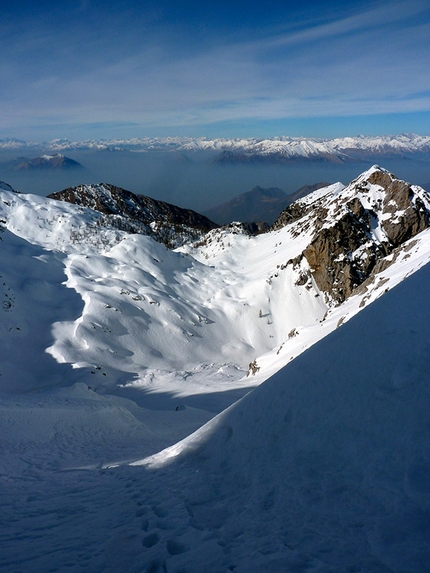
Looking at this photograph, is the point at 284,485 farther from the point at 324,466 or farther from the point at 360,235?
the point at 360,235

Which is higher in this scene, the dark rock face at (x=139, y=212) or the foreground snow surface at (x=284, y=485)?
the dark rock face at (x=139, y=212)

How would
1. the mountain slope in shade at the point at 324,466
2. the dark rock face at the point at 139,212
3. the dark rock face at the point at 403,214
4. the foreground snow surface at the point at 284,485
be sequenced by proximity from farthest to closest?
the dark rock face at the point at 139,212 < the dark rock face at the point at 403,214 < the foreground snow surface at the point at 284,485 < the mountain slope in shade at the point at 324,466

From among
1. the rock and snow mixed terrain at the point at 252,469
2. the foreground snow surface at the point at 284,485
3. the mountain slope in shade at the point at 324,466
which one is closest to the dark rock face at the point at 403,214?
the rock and snow mixed terrain at the point at 252,469

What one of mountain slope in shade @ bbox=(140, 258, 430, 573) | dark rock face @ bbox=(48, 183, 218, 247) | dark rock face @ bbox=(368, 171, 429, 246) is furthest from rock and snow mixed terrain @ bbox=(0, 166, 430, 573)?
dark rock face @ bbox=(48, 183, 218, 247)

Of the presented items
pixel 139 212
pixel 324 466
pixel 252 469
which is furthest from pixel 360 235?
pixel 139 212

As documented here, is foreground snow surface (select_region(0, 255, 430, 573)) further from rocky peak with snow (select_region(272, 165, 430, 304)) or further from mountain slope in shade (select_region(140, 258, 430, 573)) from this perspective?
rocky peak with snow (select_region(272, 165, 430, 304))

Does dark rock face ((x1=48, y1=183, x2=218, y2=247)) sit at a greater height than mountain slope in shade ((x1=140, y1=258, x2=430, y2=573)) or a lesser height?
greater

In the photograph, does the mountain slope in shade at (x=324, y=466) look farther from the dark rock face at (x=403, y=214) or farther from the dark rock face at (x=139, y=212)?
the dark rock face at (x=139, y=212)
